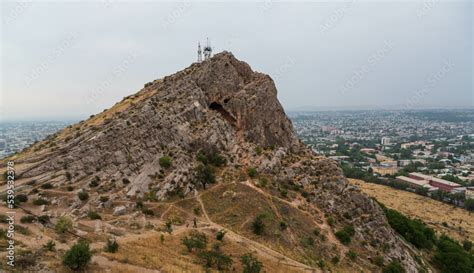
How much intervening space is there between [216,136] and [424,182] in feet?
324

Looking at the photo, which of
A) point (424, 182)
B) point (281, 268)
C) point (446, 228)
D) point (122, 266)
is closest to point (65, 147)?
point (122, 266)

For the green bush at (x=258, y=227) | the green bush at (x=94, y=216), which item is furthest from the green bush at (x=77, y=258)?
the green bush at (x=258, y=227)

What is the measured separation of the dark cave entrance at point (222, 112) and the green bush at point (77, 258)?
34.8m

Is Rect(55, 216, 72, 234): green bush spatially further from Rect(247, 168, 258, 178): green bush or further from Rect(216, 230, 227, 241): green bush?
Rect(247, 168, 258, 178): green bush

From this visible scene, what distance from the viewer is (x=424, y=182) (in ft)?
388

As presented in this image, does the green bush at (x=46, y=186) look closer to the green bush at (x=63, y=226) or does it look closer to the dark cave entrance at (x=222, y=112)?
the green bush at (x=63, y=226)

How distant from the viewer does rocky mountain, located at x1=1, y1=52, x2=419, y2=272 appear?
101 ft

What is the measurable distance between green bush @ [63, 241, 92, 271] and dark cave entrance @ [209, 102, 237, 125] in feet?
114

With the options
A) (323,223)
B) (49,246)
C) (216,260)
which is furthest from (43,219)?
(323,223)

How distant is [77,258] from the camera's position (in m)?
20.7

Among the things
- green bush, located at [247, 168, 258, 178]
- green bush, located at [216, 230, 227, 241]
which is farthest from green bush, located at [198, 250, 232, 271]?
green bush, located at [247, 168, 258, 178]

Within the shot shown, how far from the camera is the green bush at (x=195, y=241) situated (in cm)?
2984

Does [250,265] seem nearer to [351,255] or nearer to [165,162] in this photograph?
[351,255]

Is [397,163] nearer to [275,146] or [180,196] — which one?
[275,146]
